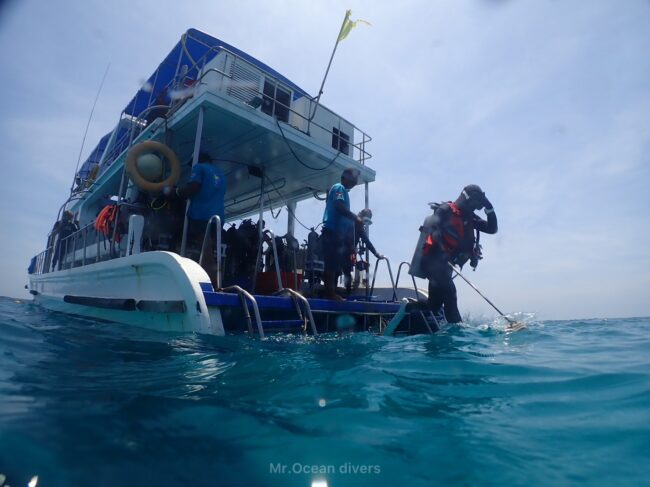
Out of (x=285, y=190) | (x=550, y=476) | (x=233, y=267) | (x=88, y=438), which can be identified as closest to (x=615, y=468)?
(x=550, y=476)

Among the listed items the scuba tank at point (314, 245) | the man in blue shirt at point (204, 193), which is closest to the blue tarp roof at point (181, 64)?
the scuba tank at point (314, 245)

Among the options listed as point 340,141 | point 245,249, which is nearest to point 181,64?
point 340,141

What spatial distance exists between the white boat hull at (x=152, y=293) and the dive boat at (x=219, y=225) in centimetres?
1

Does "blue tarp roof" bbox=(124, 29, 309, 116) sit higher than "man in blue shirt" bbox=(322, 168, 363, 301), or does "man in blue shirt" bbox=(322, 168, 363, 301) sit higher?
"blue tarp roof" bbox=(124, 29, 309, 116)

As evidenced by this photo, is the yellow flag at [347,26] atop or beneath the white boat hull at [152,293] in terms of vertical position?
atop

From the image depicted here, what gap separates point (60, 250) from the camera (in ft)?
28.1

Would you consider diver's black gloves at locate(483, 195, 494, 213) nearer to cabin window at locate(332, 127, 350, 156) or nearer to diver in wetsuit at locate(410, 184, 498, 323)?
diver in wetsuit at locate(410, 184, 498, 323)

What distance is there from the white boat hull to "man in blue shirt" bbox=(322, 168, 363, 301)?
5.57 feet

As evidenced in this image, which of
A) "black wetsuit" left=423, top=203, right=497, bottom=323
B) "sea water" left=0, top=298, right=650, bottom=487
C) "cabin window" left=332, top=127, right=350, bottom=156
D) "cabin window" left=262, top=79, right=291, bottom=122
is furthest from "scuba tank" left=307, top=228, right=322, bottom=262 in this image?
"sea water" left=0, top=298, right=650, bottom=487

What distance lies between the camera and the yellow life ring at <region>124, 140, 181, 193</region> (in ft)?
15.6

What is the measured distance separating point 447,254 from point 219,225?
288cm

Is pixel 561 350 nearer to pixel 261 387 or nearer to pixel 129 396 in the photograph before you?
pixel 261 387

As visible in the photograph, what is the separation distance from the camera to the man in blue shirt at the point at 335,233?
4.46m

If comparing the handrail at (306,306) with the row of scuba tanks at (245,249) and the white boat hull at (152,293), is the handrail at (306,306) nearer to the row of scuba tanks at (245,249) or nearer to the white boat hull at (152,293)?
the white boat hull at (152,293)
